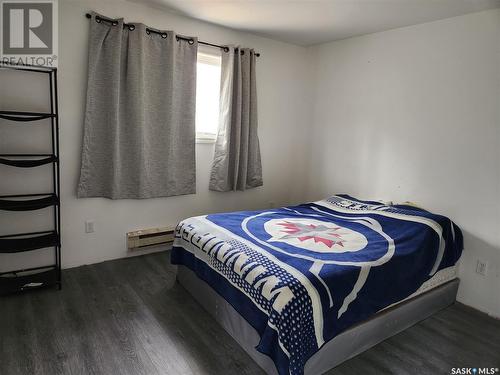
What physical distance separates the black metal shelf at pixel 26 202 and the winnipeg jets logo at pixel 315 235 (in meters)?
1.62

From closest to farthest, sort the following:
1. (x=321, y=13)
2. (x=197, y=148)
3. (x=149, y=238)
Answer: (x=321, y=13) < (x=149, y=238) < (x=197, y=148)

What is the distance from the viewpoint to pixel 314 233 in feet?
8.29

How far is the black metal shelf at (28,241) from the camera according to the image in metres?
2.36

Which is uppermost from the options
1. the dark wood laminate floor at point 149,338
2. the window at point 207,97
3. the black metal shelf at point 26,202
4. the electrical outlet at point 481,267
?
the window at point 207,97

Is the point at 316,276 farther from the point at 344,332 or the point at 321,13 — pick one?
the point at 321,13

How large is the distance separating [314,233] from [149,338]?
1332 mm

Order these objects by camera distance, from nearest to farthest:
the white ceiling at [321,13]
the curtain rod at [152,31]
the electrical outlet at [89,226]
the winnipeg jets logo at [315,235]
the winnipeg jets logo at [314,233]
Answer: the winnipeg jets logo at [315,235] < the winnipeg jets logo at [314,233] < the white ceiling at [321,13] < the curtain rod at [152,31] < the electrical outlet at [89,226]

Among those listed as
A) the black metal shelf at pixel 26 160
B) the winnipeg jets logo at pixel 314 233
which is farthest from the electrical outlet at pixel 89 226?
the winnipeg jets logo at pixel 314 233

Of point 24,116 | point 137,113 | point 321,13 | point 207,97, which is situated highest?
point 321,13

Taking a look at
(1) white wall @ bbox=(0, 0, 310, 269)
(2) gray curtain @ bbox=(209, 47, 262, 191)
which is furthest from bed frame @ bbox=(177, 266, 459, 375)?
(2) gray curtain @ bbox=(209, 47, 262, 191)

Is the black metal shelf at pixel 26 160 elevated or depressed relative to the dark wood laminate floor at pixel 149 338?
elevated

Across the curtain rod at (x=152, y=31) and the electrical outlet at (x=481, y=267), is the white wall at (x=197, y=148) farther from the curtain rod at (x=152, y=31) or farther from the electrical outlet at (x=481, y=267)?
the electrical outlet at (x=481, y=267)

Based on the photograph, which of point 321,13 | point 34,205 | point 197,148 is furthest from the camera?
point 197,148

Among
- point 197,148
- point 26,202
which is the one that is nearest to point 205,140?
point 197,148
